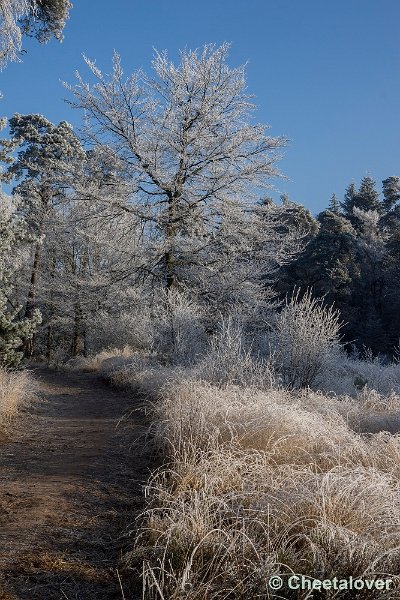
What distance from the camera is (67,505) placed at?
166 inches

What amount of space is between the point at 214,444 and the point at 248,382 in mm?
3443

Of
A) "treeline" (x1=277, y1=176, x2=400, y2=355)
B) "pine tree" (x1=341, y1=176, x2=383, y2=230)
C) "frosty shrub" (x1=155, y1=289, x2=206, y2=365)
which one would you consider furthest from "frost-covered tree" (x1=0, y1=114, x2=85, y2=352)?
"pine tree" (x1=341, y1=176, x2=383, y2=230)

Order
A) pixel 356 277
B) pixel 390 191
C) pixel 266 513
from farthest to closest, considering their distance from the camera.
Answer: pixel 390 191 → pixel 356 277 → pixel 266 513

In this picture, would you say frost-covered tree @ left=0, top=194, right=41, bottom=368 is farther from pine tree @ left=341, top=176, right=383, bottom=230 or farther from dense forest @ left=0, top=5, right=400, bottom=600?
pine tree @ left=341, top=176, right=383, bottom=230

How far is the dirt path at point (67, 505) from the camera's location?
298 cm


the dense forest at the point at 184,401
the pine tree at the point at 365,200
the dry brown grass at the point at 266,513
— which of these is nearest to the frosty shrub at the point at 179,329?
the dense forest at the point at 184,401

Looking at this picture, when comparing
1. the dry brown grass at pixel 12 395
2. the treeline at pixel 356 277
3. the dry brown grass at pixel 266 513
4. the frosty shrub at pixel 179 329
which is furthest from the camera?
the treeline at pixel 356 277

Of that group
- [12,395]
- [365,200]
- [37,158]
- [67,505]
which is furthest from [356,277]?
[67,505]

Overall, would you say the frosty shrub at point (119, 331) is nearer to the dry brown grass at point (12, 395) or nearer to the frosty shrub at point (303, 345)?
the dry brown grass at point (12, 395)

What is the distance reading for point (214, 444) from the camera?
485cm

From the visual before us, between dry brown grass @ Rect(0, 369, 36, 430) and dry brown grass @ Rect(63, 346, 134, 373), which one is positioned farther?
dry brown grass @ Rect(63, 346, 134, 373)

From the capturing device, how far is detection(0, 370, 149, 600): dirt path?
9.79 feet

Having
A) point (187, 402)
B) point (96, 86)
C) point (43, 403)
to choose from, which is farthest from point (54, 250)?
point (187, 402)

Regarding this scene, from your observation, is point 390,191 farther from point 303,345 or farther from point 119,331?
Answer: point 303,345
